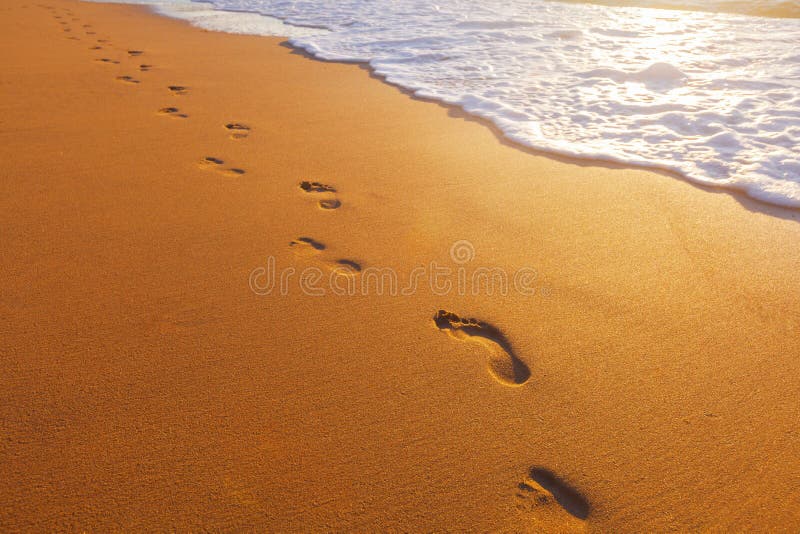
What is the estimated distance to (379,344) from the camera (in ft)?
5.87

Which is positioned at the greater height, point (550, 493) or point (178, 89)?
point (178, 89)

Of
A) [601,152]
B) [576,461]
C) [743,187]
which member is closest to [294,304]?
[576,461]

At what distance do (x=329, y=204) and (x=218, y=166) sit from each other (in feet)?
2.62

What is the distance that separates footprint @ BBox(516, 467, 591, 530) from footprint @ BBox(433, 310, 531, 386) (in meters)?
0.34

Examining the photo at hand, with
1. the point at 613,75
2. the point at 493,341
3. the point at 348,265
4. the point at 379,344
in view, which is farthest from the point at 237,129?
the point at 613,75

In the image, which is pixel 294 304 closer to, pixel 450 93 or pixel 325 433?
pixel 325 433

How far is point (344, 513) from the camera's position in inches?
50.4

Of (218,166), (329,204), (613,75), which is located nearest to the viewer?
(329,204)

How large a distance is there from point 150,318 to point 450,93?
3.54m

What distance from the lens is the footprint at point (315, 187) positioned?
2.73 metres

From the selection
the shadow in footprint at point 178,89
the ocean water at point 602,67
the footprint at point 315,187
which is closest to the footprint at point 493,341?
the footprint at point 315,187

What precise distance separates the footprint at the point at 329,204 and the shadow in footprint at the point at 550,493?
163 centimetres

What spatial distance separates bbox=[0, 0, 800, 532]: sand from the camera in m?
1.33

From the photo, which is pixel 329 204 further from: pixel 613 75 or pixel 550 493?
pixel 613 75
